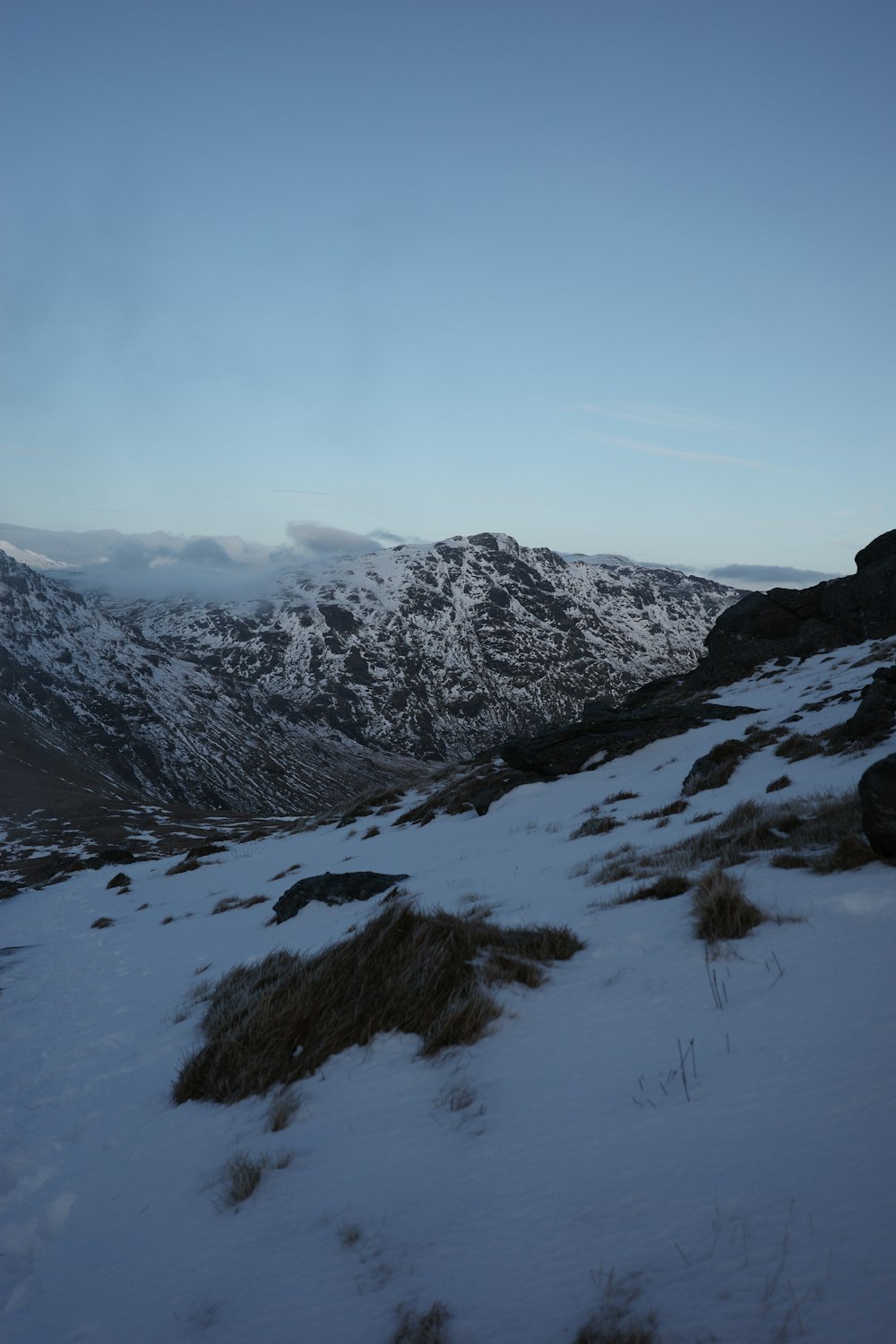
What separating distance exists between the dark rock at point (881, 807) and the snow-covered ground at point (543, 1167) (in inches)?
6.7

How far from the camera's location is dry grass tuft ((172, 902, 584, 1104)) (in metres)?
3.87

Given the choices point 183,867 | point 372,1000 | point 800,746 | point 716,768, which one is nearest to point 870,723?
point 800,746

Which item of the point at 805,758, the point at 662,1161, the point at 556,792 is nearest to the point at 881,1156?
the point at 662,1161

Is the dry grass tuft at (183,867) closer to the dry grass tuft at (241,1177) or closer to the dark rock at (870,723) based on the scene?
the dark rock at (870,723)

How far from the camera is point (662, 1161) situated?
2.36 metres

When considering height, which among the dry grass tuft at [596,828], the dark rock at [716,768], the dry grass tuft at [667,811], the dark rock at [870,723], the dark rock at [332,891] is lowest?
the dark rock at [332,891]

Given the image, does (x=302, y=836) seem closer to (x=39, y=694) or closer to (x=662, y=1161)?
(x=662, y=1161)

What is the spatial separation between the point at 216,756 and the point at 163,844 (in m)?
105

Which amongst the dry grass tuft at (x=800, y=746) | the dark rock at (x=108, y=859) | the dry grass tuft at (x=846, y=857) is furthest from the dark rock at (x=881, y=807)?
the dark rock at (x=108, y=859)

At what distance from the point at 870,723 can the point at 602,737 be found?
9381 mm

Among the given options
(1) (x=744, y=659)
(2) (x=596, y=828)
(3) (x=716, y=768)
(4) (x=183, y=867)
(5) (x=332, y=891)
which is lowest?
(4) (x=183, y=867)

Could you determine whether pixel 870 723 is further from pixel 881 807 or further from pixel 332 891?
pixel 332 891

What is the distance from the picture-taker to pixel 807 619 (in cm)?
4441

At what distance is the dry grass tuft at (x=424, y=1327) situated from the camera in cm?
190
